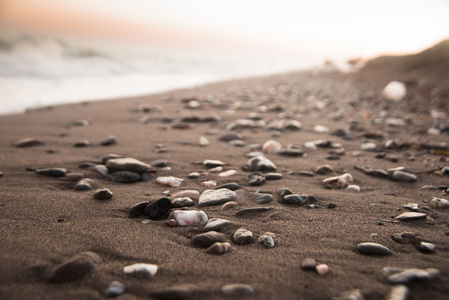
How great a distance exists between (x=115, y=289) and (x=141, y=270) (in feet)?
0.39

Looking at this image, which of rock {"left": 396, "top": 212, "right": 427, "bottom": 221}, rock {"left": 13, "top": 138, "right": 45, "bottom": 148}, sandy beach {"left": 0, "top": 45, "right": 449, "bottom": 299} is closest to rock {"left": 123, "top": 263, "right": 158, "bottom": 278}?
sandy beach {"left": 0, "top": 45, "right": 449, "bottom": 299}

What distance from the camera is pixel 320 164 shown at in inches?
98.9

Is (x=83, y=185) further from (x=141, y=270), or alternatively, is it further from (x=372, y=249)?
(x=372, y=249)

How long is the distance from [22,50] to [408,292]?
14.6m

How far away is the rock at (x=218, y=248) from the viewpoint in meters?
1.24

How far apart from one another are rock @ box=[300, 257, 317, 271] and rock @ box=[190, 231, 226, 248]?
1.18ft

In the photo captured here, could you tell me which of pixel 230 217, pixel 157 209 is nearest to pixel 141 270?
pixel 157 209

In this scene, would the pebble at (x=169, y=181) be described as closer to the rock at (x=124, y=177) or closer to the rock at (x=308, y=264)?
the rock at (x=124, y=177)

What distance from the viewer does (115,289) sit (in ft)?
3.29

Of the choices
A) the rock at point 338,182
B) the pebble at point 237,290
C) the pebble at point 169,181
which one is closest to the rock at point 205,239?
the pebble at point 237,290

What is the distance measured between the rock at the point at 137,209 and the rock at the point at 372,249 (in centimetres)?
107

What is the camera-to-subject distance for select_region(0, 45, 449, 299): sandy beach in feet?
3.47

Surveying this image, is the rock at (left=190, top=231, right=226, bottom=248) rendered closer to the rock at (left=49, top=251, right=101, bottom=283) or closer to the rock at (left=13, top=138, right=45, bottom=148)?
the rock at (left=49, top=251, right=101, bottom=283)

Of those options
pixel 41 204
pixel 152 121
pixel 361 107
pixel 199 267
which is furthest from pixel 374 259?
pixel 361 107
